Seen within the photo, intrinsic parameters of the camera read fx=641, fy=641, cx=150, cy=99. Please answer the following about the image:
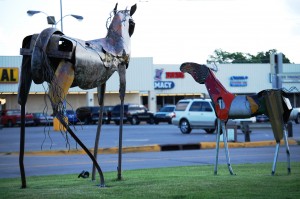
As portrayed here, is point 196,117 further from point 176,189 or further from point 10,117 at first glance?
point 10,117

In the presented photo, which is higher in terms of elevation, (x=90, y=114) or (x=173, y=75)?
Answer: (x=173, y=75)

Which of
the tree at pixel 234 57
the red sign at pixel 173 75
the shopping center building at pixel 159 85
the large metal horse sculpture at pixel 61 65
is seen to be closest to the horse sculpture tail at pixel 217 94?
the large metal horse sculpture at pixel 61 65

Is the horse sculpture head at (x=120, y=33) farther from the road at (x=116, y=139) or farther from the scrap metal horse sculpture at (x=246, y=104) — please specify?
the road at (x=116, y=139)

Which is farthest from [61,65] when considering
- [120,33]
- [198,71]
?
[198,71]

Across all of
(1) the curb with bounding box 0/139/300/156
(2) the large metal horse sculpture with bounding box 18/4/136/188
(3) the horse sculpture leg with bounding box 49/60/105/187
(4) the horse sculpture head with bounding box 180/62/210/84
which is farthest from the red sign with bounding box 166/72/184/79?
(3) the horse sculpture leg with bounding box 49/60/105/187

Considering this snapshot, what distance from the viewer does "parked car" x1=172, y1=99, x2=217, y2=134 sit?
111ft

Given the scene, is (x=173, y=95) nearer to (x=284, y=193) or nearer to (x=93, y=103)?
(x=93, y=103)

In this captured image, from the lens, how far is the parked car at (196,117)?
3381 centimetres

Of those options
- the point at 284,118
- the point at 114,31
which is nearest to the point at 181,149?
A: the point at 284,118

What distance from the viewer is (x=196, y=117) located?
34250 millimetres

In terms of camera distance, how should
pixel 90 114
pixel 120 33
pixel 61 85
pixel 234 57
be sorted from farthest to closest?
pixel 234 57 → pixel 90 114 → pixel 120 33 → pixel 61 85

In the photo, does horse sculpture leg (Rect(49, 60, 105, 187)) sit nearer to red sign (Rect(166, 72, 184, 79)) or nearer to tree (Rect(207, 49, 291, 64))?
red sign (Rect(166, 72, 184, 79))

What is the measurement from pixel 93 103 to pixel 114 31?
57.5 m

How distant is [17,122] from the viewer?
56750mm
